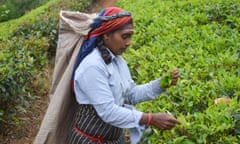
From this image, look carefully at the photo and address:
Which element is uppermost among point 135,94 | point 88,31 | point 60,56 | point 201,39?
point 88,31

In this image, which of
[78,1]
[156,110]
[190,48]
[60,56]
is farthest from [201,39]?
[78,1]

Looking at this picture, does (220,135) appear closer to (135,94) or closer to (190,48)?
(135,94)

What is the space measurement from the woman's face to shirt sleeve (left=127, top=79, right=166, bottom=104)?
1.26 ft

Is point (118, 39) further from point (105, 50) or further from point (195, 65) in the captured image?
point (195, 65)

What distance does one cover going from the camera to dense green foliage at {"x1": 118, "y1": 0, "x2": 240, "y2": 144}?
7.43 ft

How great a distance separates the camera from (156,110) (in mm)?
2727

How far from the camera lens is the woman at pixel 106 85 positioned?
79.4 inches

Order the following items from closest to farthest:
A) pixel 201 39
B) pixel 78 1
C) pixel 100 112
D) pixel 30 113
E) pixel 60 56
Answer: pixel 100 112, pixel 60 56, pixel 201 39, pixel 30 113, pixel 78 1

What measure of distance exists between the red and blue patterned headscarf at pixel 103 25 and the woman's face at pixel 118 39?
33 mm

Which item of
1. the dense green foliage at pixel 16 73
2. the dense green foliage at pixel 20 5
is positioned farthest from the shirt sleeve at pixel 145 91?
the dense green foliage at pixel 20 5

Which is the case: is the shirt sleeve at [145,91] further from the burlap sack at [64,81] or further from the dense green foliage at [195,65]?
the burlap sack at [64,81]

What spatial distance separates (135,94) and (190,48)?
5.50 feet

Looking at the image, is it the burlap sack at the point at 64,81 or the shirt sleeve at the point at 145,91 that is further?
the shirt sleeve at the point at 145,91

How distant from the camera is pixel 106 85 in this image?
203 cm
